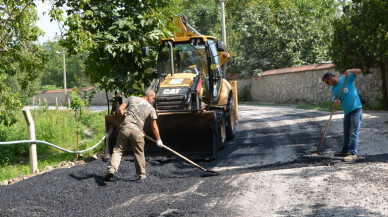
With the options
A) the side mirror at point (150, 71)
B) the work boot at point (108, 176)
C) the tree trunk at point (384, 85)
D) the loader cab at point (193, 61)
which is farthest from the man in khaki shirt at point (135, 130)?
the tree trunk at point (384, 85)

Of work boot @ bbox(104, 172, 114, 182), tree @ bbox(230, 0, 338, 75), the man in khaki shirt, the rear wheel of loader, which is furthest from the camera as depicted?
tree @ bbox(230, 0, 338, 75)

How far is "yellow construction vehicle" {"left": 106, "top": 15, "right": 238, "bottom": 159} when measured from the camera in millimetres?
8992

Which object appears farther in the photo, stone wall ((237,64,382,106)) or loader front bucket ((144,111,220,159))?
stone wall ((237,64,382,106))

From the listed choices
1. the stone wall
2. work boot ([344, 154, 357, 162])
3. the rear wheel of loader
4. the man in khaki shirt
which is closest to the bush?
the stone wall

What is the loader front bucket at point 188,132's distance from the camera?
29.2 ft

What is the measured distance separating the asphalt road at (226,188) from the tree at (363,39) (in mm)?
8184

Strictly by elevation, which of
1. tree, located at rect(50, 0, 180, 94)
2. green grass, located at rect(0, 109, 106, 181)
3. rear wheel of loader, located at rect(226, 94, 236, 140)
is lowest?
green grass, located at rect(0, 109, 106, 181)

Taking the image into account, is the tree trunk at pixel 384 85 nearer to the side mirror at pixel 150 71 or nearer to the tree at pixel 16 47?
the side mirror at pixel 150 71

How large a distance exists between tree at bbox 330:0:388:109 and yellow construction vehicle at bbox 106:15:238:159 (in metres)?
8.06

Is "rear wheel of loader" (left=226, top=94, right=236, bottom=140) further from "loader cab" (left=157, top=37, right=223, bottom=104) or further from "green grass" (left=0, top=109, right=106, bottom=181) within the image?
"green grass" (left=0, top=109, right=106, bottom=181)

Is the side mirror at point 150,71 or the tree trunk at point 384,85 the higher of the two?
the side mirror at point 150,71

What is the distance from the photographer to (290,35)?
31.1 metres

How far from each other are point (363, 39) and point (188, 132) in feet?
36.8

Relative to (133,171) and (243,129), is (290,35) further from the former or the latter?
(133,171)
